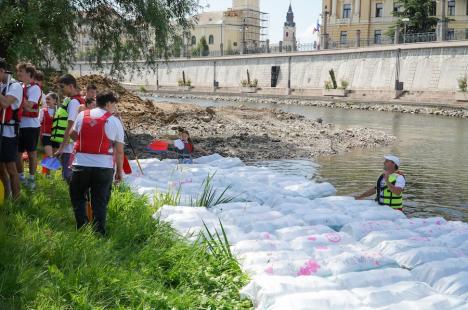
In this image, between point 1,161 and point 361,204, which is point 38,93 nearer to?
point 1,161

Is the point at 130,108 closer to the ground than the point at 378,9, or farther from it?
closer to the ground

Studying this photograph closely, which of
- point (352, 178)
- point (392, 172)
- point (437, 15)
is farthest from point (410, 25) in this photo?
point (392, 172)

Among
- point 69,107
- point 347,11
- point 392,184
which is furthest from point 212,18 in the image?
point 69,107

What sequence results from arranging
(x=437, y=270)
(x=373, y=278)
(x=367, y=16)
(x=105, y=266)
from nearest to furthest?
(x=105, y=266), (x=373, y=278), (x=437, y=270), (x=367, y=16)

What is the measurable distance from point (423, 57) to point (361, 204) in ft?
118

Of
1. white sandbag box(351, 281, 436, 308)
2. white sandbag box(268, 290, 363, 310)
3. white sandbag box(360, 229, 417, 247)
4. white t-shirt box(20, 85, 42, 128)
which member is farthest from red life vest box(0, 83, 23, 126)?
white sandbag box(360, 229, 417, 247)

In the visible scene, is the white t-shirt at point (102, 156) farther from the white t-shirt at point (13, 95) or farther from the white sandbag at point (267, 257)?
the white sandbag at point (267, 257)

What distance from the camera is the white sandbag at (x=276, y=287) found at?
4262 mm

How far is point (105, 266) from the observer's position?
4.34 m

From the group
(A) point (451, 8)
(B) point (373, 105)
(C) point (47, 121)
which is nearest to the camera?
(C) point (47, 121)

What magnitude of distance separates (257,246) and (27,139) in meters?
3.17

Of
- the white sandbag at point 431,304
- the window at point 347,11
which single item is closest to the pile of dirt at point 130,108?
the white sandbag at point 431,304

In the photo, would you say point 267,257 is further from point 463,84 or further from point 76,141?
point 463,84

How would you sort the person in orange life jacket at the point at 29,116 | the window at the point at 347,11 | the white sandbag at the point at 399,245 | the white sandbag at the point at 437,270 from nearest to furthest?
the white sandbag at the point at 437,270, the white sandbag at the point at 399,245, the person in orange life jacket at the point at 29,116, the window at the point at 347,11
